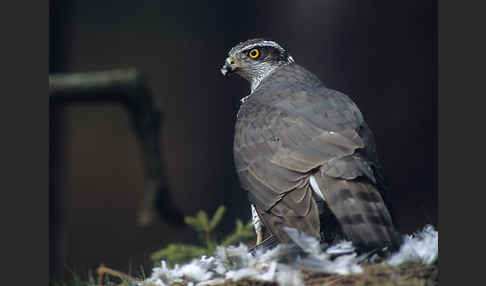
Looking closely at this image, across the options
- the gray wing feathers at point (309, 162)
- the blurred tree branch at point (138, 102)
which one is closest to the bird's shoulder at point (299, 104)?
the gray wing feathers at point (309, 162)

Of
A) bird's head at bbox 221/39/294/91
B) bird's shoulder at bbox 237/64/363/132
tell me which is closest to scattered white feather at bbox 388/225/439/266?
bird's shoulder at bbox 237/64/363/132

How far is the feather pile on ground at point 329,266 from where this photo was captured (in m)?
2.34

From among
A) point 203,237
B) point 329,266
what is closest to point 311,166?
point 329,266

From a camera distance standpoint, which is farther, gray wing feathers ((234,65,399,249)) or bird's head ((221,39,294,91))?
bird's head ((221,39,294,91))

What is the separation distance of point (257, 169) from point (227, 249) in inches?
18.8

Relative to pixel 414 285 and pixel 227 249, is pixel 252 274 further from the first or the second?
pixel 414 285

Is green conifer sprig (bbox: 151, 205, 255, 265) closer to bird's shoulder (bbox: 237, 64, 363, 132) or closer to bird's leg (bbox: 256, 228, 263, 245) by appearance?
bird's leg (bbox: 256, 228, 263, 245)

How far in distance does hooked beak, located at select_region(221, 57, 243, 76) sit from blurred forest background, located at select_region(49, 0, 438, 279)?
17cm

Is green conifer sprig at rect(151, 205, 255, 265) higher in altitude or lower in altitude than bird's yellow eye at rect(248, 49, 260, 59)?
lower

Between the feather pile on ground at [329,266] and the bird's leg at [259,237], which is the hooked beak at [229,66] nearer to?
the bird's leg at [259,237]

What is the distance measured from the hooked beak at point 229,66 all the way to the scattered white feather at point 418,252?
5.03 ft

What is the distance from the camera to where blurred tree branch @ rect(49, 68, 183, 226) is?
181 inches

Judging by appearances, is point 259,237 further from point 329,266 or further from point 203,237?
point 203,237

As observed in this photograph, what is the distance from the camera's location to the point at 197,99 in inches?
198
